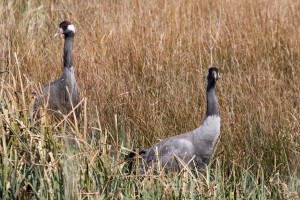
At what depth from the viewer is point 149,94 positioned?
20.5 ft

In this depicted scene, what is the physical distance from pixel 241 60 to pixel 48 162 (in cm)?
292

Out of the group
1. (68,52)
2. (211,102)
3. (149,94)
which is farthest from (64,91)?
(211,102)

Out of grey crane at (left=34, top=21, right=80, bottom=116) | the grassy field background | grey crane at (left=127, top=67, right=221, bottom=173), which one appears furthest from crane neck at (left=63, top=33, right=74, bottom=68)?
grey crane at (left=127, top=67, right=221, bottom=173)

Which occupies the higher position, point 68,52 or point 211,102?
point 68,52

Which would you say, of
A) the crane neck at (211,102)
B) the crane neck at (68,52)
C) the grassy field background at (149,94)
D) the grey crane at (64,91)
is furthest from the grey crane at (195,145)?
the crane neck at (68,52)

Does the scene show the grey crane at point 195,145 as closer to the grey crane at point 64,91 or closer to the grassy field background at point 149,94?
the grassy field background at point 149,94

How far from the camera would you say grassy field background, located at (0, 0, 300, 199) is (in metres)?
4.34

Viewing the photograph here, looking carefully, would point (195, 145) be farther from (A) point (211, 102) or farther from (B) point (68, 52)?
(B) point (68, 52)

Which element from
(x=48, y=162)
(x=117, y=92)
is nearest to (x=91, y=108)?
(x=117, y=92)

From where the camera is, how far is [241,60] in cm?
693

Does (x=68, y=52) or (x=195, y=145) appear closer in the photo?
(x=195, y=145)

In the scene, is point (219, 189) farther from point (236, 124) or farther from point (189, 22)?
point (189, 22)

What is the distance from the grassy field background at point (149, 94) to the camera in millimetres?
4336

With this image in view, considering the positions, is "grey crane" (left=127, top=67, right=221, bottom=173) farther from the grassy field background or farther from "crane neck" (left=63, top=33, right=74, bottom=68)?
"crane neck" (left=63, top=33, right=74, bottom=68)
